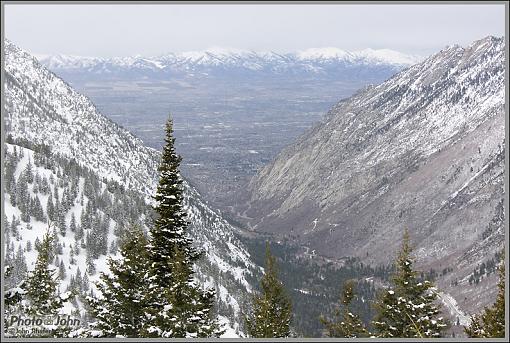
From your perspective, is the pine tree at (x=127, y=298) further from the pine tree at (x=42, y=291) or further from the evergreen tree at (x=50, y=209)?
the evergreen tree at (x=50, y=209)

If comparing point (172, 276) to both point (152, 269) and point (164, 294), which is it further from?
point (152, 269)

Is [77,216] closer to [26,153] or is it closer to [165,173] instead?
[26,153]

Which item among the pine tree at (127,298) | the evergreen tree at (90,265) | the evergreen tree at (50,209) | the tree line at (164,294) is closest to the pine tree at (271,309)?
the tree line at (164,294)

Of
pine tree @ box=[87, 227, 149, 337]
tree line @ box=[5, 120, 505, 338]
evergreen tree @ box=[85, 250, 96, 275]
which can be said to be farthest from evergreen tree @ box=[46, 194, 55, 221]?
tree line @ box=[5, 120, 505, 338]

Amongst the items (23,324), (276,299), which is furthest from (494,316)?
(23,324)

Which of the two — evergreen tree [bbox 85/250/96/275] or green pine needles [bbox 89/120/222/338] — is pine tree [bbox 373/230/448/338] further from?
evergreen tree [bbox 85/250/96/275]
